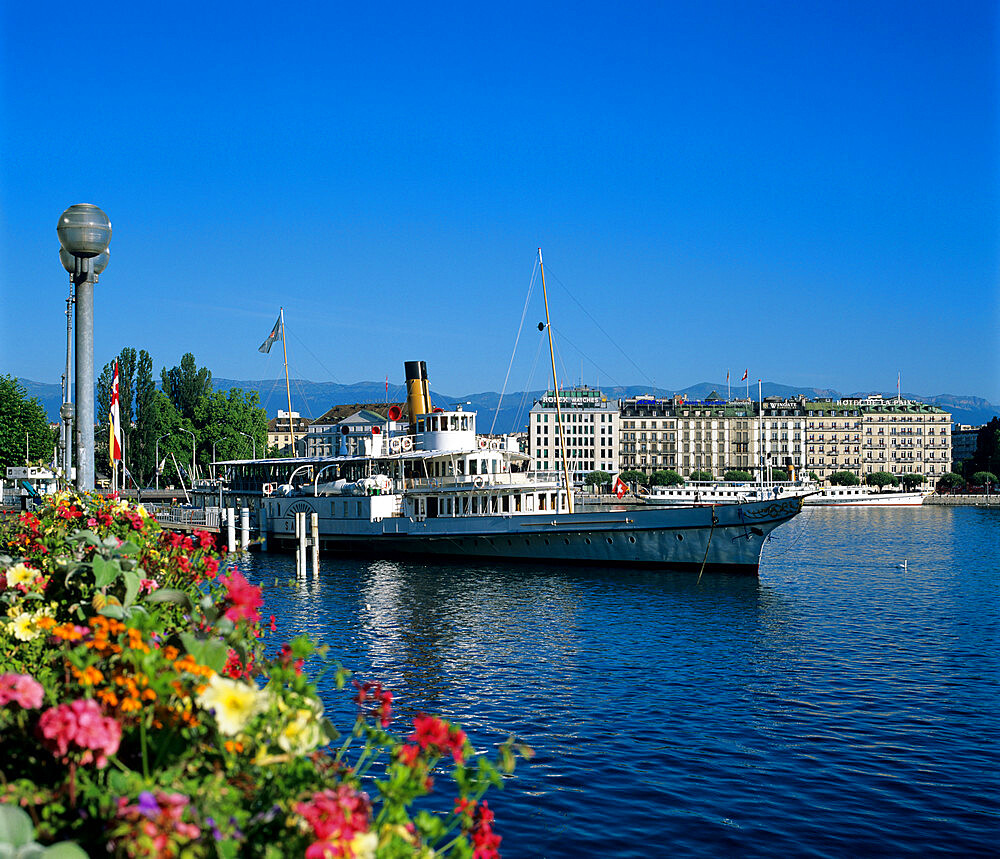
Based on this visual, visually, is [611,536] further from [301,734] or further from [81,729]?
[81,729]

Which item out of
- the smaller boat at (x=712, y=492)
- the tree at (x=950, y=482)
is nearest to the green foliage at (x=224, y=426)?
the smaller boat at (x=712, y=492)

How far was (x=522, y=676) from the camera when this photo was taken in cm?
2702

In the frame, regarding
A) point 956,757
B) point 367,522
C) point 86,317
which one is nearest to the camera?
point 86,317

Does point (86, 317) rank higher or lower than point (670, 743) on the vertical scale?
higher

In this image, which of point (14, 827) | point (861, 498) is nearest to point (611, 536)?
point (14, 827)

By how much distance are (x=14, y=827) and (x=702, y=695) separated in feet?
72.9

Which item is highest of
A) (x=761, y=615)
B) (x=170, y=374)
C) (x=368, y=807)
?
(x=170, y=374)

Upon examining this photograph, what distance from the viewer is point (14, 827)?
166 inches

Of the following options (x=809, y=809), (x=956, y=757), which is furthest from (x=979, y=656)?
(x=809, y=809)

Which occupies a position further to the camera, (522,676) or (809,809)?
(522,676)

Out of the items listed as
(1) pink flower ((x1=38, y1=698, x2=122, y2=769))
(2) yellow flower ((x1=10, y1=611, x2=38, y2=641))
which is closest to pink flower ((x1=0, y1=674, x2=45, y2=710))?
(1) pink flower ((x1=38, y1=698, x2=122, y2=769))

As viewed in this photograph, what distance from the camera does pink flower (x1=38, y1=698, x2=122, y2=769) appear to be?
186 inches

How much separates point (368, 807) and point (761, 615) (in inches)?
1428

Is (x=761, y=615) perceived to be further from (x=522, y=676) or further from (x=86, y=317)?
(x=86, y=317)
